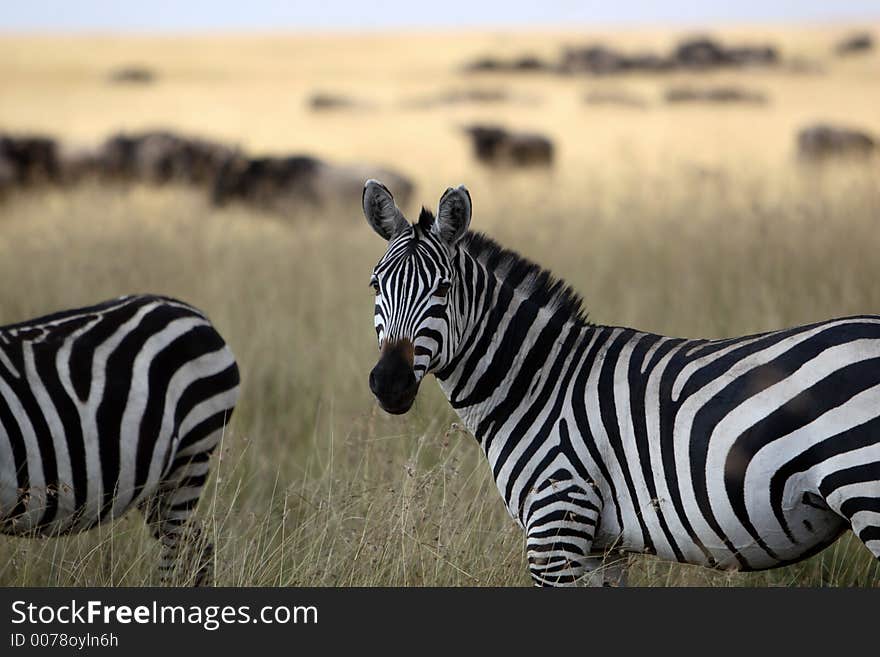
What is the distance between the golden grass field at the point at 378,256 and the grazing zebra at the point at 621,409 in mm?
594

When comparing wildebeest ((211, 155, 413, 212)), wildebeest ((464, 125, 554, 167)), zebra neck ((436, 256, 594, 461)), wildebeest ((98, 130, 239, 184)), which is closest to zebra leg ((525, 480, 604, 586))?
zebra neck ((436, 256, 594, 461))

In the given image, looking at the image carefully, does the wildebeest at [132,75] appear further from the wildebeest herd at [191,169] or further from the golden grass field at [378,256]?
the wildebeest herd at [191,169]

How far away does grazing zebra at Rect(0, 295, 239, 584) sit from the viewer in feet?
14.3

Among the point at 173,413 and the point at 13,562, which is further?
the point at 173,413

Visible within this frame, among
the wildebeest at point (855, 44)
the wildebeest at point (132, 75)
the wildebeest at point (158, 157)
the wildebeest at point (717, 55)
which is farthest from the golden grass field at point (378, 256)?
the wildebeest at point (717, 55)

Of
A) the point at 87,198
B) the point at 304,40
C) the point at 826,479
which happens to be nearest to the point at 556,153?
the point at 87,198

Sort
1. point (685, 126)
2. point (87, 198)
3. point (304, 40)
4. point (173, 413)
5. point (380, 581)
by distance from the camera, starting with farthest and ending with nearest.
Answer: point (304, 40), point (685, 126), point (87, 198), point (173, 413), point (380, 581)

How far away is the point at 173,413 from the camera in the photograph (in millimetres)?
4754

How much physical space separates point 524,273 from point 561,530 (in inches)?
42.1

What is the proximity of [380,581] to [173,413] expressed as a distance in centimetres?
129

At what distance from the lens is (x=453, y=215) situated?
12.5 ft

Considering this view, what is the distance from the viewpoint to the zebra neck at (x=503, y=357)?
390 cm

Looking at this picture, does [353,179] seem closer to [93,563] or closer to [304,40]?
[93,563]

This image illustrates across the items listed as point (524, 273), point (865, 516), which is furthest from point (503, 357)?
point (865, 516)
